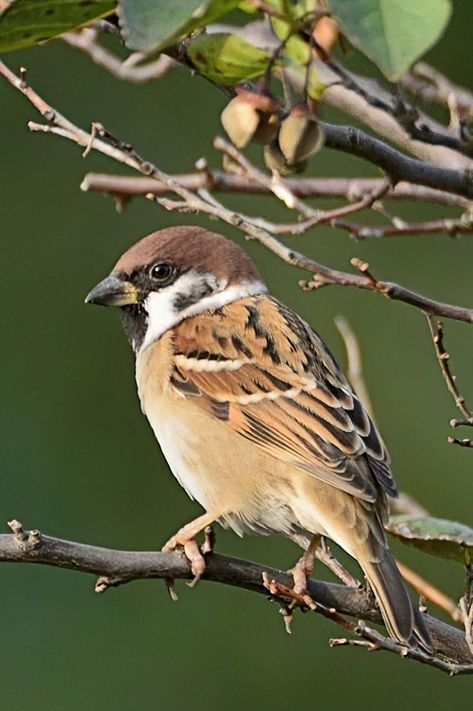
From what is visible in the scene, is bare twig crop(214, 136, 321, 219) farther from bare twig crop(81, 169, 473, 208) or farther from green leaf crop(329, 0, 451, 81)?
green leaf crop(329, 0, 451, 81)

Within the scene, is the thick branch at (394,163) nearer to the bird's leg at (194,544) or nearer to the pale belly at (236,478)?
the bird's leg at (194,544)

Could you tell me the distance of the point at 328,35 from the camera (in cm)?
179

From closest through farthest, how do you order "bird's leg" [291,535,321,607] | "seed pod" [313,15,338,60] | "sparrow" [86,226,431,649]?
1. "seed pod" [313,15,338,60]
2. "bird's leg" [291,535,321,607]
3. "sparrow" [86,226,431,649]

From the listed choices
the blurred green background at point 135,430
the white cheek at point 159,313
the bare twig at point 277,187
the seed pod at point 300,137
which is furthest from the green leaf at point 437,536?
the blurred green background at point 135,430

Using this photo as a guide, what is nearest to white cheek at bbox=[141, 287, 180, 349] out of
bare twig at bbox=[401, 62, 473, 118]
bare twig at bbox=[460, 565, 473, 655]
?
bare twig at bbox=[401, 62, 473, 118]

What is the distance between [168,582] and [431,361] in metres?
3.45

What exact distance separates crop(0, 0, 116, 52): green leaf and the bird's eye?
178 centimetres

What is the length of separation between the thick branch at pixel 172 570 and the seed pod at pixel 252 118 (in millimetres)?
727

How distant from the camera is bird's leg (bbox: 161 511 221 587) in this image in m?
2.26

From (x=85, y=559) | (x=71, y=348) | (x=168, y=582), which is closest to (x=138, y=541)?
(x=71, y=348)

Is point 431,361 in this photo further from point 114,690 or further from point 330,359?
point 330,359

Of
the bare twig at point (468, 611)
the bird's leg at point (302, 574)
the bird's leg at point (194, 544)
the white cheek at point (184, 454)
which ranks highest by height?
the white cheek at point (184, 454)

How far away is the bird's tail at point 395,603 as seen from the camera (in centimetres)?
232

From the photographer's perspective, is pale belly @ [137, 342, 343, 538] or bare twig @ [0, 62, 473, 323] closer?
bare twig @ [0, 62, 473, 323]
